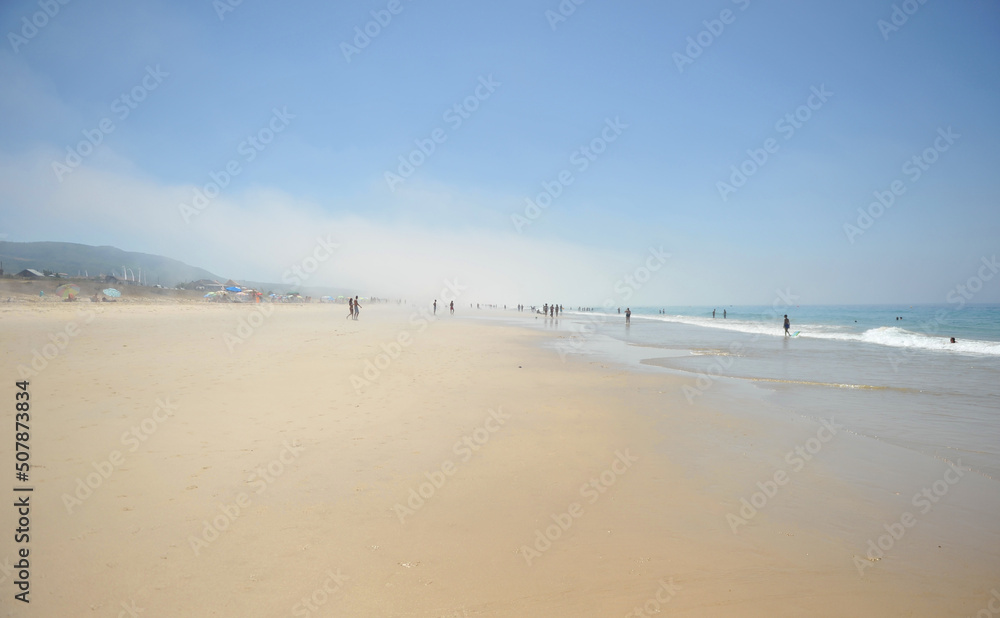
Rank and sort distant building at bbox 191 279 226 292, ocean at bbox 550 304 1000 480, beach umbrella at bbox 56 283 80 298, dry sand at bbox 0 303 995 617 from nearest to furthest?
1. dry sand at bbox 0 303 995 617
2. ocean at bbox 550 304 1000 480
3. beach umbrella at bbox 56 283 80 298
4. distant building at bbox 191 279 226 292

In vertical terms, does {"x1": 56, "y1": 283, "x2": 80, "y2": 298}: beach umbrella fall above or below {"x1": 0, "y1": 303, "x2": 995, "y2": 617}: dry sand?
above

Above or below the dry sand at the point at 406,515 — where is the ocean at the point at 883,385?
above

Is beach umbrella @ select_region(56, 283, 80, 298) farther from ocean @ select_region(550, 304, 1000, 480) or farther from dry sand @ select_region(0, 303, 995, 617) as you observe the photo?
ocean @ select_region(550, 304, 1000, 480)

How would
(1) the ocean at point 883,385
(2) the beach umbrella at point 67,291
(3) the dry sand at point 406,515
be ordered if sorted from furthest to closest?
(2) the beach umbrella at point 67,291, (1) the ocean at point 883,385, (3) the dry sand at point 406,515

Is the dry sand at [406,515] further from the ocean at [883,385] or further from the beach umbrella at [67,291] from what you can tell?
the beach umbrella at [67,291]

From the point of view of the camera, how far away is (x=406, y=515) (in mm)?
4793

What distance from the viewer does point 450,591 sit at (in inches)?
139

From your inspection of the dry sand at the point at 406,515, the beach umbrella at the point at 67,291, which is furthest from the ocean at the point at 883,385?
the beach umbrella at the point at 67,291

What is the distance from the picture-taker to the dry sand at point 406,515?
347 cm

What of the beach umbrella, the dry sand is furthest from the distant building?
the dry sand

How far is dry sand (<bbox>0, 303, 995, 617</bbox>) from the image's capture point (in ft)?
11.4

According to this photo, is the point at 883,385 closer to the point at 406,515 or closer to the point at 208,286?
the point at 406,515

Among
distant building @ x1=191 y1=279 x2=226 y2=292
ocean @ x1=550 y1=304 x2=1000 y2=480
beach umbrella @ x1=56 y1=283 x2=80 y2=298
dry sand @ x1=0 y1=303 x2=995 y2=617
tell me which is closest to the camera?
dry sand @ x1=0 y1=303 x2=995 y2=617

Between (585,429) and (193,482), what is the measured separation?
635 centimetres
